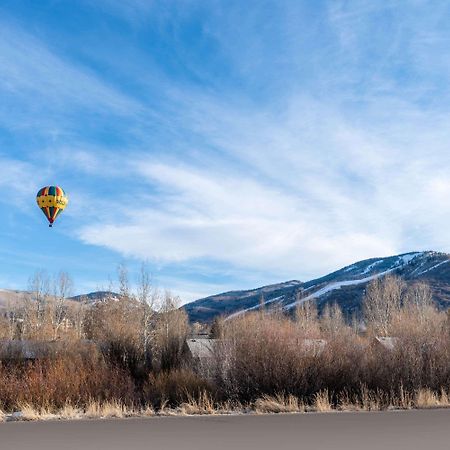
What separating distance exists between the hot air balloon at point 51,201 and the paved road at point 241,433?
2309 centimetres

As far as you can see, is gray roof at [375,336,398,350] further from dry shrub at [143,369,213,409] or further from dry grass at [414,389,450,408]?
dry shrub at [143,369,213,409]

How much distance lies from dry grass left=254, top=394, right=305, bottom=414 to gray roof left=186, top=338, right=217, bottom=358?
300cm

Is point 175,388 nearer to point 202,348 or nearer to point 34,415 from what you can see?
point 202,348

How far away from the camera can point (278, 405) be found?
1522 cm

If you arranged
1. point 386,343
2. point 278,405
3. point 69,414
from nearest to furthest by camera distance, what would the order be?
point 69,414 → point 278,405 → point 386,343

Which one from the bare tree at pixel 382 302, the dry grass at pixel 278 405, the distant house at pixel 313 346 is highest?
the bare tree at pixel 382 302

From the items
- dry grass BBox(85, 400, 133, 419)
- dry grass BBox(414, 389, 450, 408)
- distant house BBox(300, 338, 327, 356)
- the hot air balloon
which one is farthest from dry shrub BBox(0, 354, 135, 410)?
the hot air balloon

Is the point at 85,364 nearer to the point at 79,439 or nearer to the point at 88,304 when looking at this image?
the point at 79,439

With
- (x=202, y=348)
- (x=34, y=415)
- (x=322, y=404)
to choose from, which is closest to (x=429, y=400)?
(x=322, y=404)

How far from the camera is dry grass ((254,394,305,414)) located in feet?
49.2

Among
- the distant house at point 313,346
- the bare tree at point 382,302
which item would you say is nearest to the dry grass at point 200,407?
the distant house at point 313,346

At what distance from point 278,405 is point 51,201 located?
23.0 m

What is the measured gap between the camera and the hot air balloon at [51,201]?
33.8m

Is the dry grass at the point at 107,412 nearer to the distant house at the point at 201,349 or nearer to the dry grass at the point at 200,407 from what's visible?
the dry grass at the point at 200,407
